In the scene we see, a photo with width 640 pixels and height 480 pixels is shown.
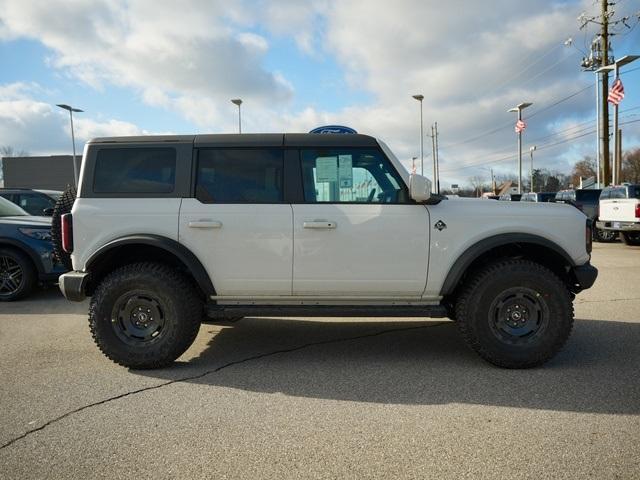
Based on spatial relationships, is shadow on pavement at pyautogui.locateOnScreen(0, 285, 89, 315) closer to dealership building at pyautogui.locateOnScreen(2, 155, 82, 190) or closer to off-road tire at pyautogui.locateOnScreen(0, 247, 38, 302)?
off-road tire at pyautogui.locateOnScreen(0, 247, 38, 302)

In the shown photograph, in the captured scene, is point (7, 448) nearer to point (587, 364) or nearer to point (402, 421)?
point (402, 421)

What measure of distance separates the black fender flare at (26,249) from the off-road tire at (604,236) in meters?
15.6

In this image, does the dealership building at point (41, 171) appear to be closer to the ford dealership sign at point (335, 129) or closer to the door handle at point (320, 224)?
the ford dealership sign at point (335, 129)

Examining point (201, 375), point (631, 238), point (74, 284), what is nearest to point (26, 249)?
point (74, 284)

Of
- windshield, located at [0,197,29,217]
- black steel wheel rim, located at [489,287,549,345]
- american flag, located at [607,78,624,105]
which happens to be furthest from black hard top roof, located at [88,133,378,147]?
american flag, located at [607,78,624,105]

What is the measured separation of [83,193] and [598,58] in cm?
3450

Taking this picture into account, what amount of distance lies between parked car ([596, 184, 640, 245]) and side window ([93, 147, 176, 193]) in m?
13.2

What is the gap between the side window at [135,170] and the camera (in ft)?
14.1

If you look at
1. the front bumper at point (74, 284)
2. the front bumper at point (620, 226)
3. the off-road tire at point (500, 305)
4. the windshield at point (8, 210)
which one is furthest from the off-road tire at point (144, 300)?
the front bumper at point (620, 226)

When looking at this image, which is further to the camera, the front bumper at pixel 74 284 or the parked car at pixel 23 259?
the parked car at pixel 23 259

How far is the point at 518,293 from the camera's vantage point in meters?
4.14

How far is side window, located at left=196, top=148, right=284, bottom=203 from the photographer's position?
426 centimetres

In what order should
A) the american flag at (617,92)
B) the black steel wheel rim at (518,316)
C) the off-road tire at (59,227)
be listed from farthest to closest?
the american flag at (617,92), the off-road tire at (59,227), the black steel wheel rim at (518,316)

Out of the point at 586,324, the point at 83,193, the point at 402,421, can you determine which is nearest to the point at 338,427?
the point at 402,421
